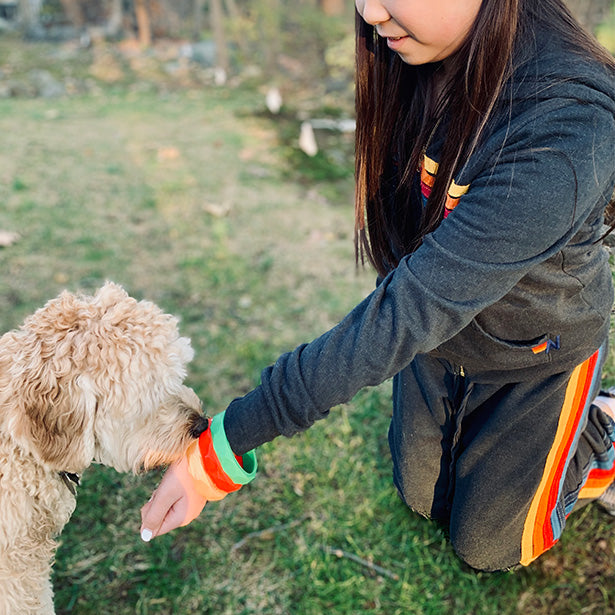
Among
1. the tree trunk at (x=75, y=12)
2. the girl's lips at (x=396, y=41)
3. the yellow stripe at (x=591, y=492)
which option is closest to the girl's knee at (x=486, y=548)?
the yellow stripe at (x=591, y=492)

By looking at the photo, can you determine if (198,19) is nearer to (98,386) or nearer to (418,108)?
(418,108)

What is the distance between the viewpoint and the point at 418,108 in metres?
2.06

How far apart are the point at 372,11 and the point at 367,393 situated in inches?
88.2

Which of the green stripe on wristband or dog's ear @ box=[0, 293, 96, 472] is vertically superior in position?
dog's ear @ box=[0, 293, 96, 472]

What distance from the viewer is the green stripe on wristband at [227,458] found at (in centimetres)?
182

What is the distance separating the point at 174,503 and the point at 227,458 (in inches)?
10.5

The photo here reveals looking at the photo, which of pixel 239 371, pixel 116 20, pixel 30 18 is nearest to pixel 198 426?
pixel 239 371

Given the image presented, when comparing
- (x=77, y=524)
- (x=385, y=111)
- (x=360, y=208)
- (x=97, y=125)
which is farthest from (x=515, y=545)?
(x=97, y=125)

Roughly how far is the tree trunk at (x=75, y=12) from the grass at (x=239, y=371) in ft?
42.2

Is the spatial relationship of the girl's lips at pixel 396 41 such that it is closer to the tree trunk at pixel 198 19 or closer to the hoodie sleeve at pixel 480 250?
the hoodie sleeve at pixel 480 250

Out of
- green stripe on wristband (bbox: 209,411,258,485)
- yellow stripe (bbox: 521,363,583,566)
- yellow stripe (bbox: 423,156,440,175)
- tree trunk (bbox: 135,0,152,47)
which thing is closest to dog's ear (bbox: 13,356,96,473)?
green stripe on wristband (bbox: 209,411,258,485)

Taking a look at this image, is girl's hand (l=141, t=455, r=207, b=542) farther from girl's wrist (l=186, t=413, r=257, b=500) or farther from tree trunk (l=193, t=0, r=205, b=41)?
tree trunk (l=193, t=0, r=205, b=41)

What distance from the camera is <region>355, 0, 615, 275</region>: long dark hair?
1.59m

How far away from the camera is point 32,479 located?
6.11 ft
